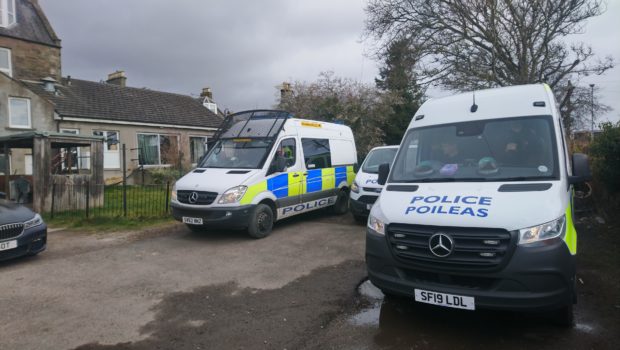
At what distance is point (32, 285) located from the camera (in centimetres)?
566

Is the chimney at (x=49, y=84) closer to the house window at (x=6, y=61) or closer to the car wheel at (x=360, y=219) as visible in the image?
the house window at (x=6, y=61)

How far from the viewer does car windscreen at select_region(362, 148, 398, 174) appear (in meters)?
9.39

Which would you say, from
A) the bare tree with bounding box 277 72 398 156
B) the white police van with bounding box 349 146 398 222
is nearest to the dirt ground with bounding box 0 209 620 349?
the white police van with bounding box 349 146 398 222

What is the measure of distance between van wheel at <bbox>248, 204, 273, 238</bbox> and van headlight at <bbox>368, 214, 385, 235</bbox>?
384 centimetres

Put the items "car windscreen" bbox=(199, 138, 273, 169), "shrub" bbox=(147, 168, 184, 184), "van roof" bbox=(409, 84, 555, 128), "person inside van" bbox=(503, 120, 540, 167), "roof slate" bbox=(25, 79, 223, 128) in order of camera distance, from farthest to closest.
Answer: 1. "roof slate" bbox=(25, 79, 223, 128)
2. "shrub" bbox=(147, 168, 184, 184)
3. "car windscreen" bbox=(199, 138, 273, 169)
4. "van roof" bbox=(409, 84, 555, 128)
5. "person inside van" bbox=(503, 120, 540, 167)

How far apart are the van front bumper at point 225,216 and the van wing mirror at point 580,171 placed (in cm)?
509

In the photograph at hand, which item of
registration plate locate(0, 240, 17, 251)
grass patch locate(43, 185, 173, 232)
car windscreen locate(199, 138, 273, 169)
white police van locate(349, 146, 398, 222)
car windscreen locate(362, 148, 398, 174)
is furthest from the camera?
grass patch locate(43, 185, 173, 232)

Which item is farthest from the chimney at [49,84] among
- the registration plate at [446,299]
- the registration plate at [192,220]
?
the registration plate at [446,299]

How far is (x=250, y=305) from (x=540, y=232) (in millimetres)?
3083

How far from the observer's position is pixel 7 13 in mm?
21109

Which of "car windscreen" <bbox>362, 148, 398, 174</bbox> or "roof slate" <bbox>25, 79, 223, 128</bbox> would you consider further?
"roof slate" <bbox>25, 79, 223, 128</bbox>

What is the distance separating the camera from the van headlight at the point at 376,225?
13.1 ft

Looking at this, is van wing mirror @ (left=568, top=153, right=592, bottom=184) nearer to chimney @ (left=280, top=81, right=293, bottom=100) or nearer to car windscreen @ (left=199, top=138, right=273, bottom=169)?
car windscreen @ (left=199, top=138, right=273, bottom=169)

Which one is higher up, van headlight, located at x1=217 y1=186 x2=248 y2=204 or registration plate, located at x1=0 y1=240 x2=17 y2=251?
van headlight, located at x1=217 y1=186 x2=248 y2=204
